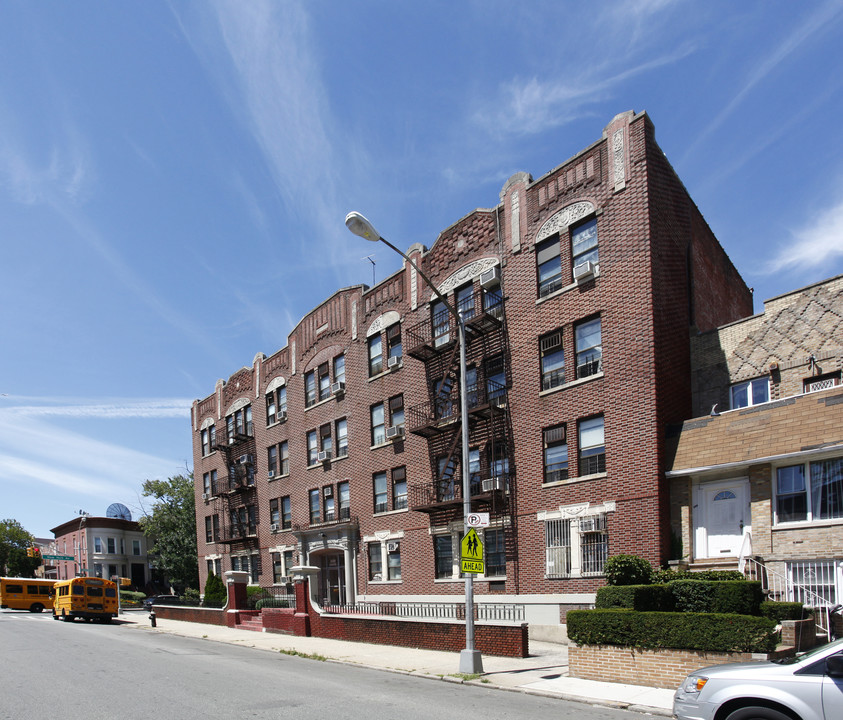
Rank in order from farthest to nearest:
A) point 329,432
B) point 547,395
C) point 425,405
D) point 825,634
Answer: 1. point 329,432
2. point 425,405
3. point 547,395
4. point 825,634

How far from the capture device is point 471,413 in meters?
24.5

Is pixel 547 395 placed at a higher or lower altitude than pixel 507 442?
higher

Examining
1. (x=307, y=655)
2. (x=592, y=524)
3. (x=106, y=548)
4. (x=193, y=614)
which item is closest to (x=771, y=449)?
(x=592, y=524)

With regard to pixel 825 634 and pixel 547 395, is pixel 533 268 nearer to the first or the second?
pixel 547 395

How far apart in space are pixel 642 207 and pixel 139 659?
61.9 ft

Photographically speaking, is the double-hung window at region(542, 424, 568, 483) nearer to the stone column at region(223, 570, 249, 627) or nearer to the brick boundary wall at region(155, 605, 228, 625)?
the stone column at region(223, 570, 249, 627)

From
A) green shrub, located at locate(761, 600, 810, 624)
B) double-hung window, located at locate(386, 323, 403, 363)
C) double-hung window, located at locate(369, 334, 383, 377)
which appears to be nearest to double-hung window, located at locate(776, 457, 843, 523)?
green shrub, located at locate(761, 600, 810, 624)

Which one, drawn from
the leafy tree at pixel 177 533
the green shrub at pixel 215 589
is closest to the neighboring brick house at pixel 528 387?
the green shrub at pixel 215 589

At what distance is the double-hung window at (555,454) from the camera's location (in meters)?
22.4

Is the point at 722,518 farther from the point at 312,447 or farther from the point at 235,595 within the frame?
the point at 235,595

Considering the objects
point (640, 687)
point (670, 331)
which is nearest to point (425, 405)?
point (670, 331)

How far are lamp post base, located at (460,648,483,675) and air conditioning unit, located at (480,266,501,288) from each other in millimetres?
13558

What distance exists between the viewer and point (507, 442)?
2414cm

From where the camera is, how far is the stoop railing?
16109mm
